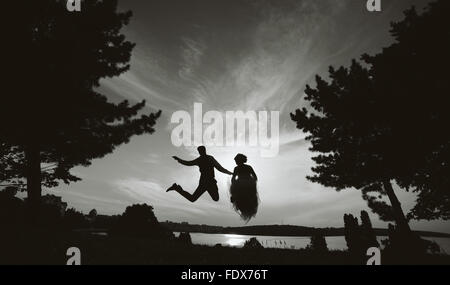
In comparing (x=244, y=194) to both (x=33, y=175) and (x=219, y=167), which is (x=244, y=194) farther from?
(x=33, y=175)

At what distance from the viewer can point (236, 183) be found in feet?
22.8

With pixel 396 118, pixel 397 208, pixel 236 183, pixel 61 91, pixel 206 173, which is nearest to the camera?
pixel 236 183

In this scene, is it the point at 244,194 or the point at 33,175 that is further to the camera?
Answer: the point at 33,175

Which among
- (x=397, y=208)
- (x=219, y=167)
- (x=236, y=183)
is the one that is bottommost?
(x=397, y=208)

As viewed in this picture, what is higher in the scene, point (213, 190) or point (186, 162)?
point (186, 162)

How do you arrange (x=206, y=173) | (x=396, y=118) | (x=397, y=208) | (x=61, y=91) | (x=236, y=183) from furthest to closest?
(x=397, y=208)
(x=396, y=118)
(x=61, y=91)
(x=206, y=173)
(x=236, y=183)

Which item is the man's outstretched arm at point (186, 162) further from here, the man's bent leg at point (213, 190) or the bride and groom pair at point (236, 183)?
the man's bent leg at point (213, 190)

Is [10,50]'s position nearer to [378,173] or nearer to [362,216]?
[378,173]

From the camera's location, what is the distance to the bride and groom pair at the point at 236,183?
22.8 feet

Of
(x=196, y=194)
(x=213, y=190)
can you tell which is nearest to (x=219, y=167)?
(x=213, y=190)

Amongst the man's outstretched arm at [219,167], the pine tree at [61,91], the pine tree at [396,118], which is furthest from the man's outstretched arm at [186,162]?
the pine tree at [396,118]
